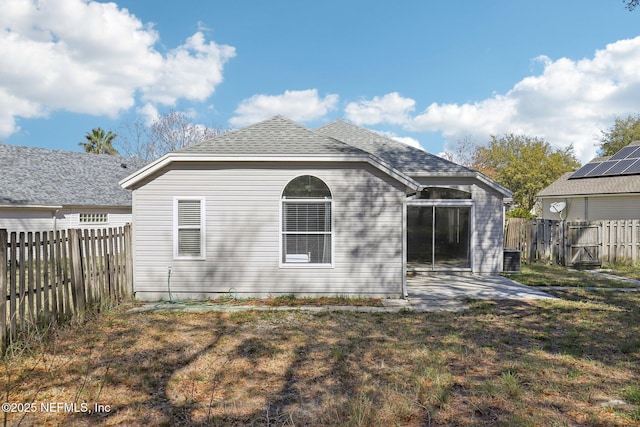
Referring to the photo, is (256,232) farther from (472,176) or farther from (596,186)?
(596,186)

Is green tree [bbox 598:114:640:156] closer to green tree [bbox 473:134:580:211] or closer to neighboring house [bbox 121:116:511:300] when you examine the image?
green tree [bbox 473:134:580:211]

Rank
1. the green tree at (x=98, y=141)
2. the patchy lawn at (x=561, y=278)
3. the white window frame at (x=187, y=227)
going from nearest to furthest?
the white window frame at (x=187, y=227) < the patchy lawn at (x=561, y=278) < the green tree at (x=98, y=141)

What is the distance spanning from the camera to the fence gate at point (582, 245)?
13.6 metres

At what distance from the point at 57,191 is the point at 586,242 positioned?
24603 mm

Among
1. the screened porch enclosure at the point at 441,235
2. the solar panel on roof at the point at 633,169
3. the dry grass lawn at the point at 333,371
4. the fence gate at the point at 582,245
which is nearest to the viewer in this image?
the dry grass lawn at the point at 333,371

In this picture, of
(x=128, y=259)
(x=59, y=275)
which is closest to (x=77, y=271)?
(x=59, y=275)

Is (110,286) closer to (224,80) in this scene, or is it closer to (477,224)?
(477,224)

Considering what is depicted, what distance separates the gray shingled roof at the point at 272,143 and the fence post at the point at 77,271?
3068 millimetres

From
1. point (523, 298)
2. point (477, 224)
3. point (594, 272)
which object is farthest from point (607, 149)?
point (523, 298)

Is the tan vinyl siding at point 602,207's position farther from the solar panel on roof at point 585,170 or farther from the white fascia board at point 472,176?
the white fascia board at point 472,176

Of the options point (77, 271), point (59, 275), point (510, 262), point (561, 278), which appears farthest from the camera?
point (510, 262)

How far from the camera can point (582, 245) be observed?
1362cm

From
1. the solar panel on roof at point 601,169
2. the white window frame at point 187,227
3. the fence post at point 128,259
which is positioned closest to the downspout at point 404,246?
the white window frame at point 187,227

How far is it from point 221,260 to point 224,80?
20.3m
